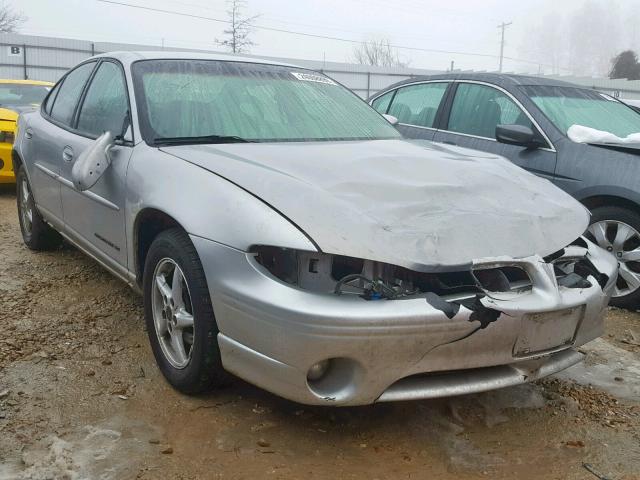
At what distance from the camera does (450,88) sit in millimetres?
5262

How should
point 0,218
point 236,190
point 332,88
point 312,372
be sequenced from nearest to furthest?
1. point 312,372
2. point 236,190
3. point 332,88
4. point 0,218

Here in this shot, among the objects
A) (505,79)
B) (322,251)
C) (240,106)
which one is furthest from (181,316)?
(505,79)

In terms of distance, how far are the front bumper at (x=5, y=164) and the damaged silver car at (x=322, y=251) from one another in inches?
165

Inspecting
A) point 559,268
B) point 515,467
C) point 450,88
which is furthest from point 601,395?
point 450,88

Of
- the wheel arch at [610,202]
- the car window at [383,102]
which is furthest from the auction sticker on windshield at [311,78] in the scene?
the car window at [383,102]

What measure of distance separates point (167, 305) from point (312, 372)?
84 cm

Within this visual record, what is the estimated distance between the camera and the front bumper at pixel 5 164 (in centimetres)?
695

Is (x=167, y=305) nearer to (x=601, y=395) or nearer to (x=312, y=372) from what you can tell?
(x=312, y=372)

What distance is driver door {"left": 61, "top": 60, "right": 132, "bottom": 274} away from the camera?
311 cm

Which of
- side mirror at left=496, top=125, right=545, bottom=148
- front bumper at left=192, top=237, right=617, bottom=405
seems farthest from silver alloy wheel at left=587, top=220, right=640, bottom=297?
front bumper at left=192, top=237, right=617, bottom=405

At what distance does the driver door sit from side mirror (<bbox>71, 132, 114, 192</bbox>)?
4 cm

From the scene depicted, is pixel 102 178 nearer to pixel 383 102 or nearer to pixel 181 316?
pixel 181 316

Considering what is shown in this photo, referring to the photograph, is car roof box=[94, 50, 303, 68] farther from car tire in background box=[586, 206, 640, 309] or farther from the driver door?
car tire in background box=[586, 206, 640, 309]

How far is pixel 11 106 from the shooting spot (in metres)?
8.09
